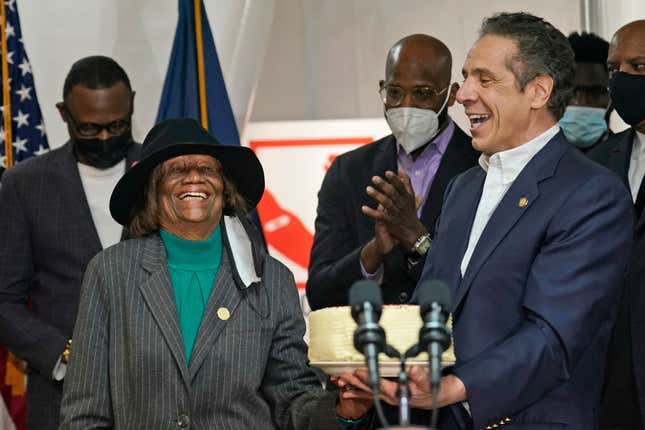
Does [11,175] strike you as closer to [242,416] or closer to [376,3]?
[242,416]

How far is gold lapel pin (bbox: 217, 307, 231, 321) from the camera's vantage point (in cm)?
443

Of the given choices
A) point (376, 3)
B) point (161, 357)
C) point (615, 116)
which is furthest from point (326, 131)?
point (161, 357)

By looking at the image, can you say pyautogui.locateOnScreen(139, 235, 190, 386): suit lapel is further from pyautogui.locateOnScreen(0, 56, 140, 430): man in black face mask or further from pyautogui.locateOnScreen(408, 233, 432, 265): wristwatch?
pyautogui.locateOnScreen(0, 56, 140, 430): man in black face mask

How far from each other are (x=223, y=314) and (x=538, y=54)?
4.62 feet

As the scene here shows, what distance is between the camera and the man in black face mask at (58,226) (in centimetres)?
585

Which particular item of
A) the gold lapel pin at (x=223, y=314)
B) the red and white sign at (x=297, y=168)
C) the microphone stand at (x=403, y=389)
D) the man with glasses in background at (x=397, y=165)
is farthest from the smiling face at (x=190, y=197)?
the red and white sign at (x=297, y=168)

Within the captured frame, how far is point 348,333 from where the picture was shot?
11.5 ft

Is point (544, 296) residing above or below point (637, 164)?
below

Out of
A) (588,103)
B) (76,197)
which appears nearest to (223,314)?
(76,197)

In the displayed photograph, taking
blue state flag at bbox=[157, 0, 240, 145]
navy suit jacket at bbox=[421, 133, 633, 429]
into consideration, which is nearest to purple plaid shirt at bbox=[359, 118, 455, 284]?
navy suit jacket at bbox=[421, 133, 633, 429]

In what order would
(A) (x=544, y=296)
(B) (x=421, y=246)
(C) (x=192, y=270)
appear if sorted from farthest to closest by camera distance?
(B) (x=421, y=246) → (C) (x=192, y=270) → (A) (x=544, y=296)

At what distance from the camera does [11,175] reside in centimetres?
609

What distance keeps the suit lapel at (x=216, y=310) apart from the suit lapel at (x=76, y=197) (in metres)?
1.51

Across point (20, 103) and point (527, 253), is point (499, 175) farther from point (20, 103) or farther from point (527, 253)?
point (20, 103)
